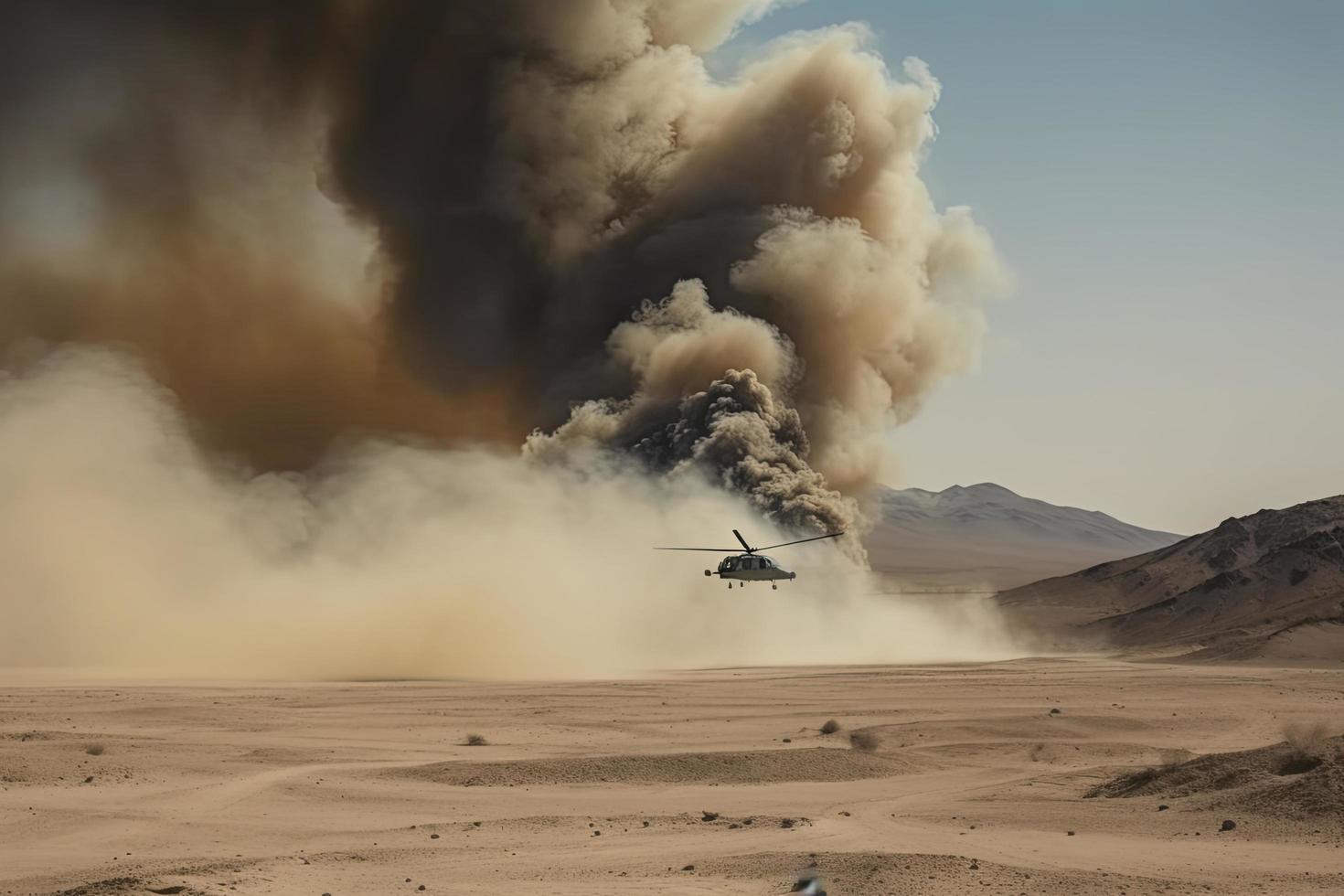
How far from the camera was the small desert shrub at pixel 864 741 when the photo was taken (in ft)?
94.9

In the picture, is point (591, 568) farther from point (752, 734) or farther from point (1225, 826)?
point (1225, 826)

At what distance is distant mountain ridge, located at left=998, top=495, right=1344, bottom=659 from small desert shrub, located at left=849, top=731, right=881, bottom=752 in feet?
133

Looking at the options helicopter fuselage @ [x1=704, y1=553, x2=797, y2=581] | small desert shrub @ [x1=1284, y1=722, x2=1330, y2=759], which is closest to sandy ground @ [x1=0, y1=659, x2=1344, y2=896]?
small desert shrub @ [x1=1284, y1=722, x2=1330, y2=759]

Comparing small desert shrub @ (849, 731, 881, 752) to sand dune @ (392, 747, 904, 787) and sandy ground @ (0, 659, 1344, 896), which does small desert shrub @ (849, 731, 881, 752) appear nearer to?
sandy ground @ (0, 659, 1344, 896)

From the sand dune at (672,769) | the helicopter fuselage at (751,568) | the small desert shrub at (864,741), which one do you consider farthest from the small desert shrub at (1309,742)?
the helicopter fuselage at (751,568)

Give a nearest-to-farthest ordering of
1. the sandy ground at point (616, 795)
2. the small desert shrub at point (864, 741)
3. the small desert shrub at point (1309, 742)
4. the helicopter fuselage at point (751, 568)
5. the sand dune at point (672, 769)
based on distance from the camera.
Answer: the sandy ground at point (616, 795)
the small desert shrub at point (1309, 742)
the sand dune at point (672, 769)
the small desert shrub at point (864, 741)
the helicopter fuselage at point (751, 568)

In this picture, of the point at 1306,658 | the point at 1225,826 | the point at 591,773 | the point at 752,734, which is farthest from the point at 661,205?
the point at 1225,826

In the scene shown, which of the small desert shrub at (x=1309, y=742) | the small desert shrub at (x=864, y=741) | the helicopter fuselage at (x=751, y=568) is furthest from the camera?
the helicopter fuselage at (x=751, y=568)

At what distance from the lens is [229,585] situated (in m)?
58.0

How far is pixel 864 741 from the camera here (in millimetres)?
29156

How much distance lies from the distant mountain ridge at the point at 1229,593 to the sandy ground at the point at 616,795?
29422 millimetres

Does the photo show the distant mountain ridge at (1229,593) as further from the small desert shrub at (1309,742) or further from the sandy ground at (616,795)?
the small desert shrub at (1309,742)

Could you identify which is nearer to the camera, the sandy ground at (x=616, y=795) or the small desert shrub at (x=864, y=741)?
the sandy ground at (x=616, y=795)

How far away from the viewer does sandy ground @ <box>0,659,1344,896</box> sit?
1716cm
